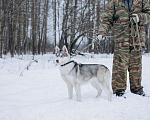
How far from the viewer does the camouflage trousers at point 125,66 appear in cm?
330

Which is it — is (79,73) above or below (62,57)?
below

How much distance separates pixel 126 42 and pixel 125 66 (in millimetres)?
602

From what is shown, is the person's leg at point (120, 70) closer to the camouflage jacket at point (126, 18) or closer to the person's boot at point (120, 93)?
the person's boot at point (120, 93)

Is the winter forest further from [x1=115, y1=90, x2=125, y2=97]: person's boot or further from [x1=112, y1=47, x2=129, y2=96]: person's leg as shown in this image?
[x1=115, y1=90, x2=125, y2=97]: person's boot

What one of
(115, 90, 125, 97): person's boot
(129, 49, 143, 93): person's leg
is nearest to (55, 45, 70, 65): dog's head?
(115, 90, 125, 97): person's boot

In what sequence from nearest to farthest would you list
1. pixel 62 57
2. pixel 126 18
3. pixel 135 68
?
pixel 62 57, pixel 126 18, pixel 135 68

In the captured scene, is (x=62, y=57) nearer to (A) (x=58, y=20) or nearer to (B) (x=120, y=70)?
(B) (x=120, y=70)

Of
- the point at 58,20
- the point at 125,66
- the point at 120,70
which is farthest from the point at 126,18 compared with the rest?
the point at 58,20

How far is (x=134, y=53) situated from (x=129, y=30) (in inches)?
23.5

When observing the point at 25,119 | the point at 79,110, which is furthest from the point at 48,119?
the point at 79,110

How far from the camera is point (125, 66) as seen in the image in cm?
332

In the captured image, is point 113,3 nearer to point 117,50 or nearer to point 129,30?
point 129,30

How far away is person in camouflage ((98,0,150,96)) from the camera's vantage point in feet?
10.8

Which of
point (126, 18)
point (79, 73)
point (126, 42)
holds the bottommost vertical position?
point (79, 73)
